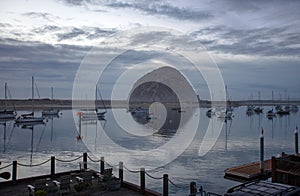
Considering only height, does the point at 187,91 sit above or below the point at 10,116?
above

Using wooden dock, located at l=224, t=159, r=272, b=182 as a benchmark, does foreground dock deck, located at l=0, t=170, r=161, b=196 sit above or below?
above

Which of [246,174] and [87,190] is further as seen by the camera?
[246,174]

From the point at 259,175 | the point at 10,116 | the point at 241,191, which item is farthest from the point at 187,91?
the point at 10,116

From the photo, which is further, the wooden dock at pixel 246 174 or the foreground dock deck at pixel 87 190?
the wooden dock at pixel 246 174

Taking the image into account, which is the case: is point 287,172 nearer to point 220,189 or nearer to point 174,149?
point 220,189

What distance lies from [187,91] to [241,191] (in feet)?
125

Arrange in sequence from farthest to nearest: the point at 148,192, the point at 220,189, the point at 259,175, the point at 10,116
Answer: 1. the point at 10,116
2. the point at 259,175
3. the point at 220,189
4. the point at 148,192

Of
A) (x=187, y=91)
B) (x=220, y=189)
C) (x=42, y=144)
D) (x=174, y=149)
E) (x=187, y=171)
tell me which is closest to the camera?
(x=220, y=189)

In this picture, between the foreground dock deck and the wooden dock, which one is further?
the wooden dock

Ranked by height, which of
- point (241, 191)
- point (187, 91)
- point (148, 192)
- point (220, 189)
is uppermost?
point (187, 91)

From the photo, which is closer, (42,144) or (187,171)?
(187,171)

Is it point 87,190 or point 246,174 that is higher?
point 87,190

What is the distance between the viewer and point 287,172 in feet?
54.9

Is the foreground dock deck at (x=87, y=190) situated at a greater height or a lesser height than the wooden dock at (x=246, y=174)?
greater
